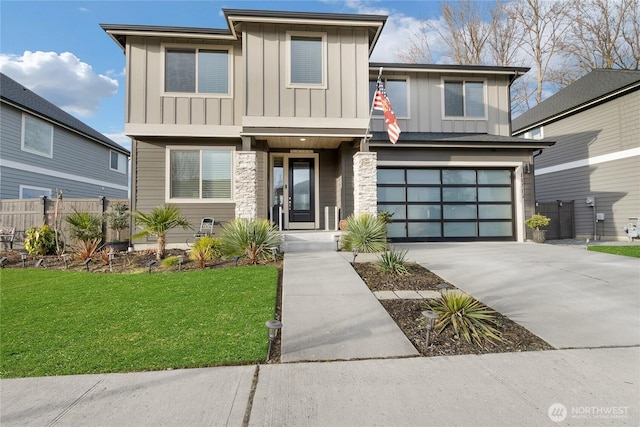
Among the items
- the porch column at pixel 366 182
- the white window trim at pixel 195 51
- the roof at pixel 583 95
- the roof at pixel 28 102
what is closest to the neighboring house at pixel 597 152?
the roof at pixel 583 95

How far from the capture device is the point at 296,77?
309 inches

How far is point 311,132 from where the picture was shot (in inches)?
305

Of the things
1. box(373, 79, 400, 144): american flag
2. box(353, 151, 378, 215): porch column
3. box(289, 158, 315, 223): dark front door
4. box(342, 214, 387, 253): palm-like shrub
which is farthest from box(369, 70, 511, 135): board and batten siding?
box(342, 214, 387, 253): palm-like shrub

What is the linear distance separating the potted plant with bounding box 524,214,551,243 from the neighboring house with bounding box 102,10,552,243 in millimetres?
345

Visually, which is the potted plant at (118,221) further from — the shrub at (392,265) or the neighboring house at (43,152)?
the shrub at (392,265)

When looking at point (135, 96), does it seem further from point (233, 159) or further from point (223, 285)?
point (223, 285)

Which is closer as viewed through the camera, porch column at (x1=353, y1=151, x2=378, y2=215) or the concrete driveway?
the concrete driveway

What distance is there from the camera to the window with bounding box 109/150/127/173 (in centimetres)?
1797

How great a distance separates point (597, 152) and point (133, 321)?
15.9m

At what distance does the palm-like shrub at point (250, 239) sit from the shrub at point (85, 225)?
4.01m

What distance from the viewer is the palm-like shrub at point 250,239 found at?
254 inches

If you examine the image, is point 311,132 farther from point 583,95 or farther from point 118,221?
point 583,95
